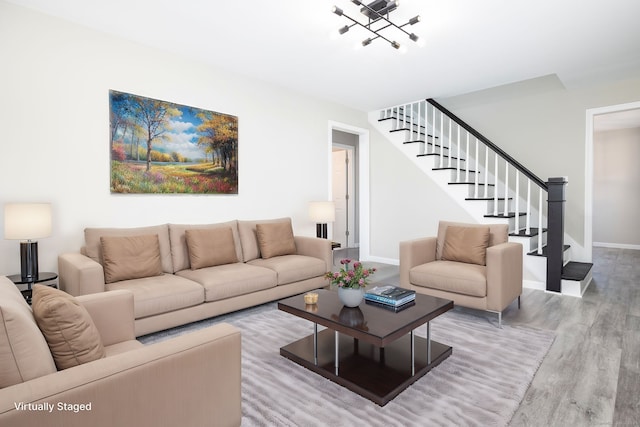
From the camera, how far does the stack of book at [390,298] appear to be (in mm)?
2280

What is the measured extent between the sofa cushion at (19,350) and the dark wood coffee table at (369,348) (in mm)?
1348

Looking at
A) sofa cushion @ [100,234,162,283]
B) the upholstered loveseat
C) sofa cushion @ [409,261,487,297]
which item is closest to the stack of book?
sofa cushion @ [409,261,487,297]

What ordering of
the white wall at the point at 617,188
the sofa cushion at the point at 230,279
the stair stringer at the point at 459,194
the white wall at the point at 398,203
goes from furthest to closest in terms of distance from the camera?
the white wall at the point at 617,188, the white wall at the point at 398,203, the stair stringer at the point at 459,194, the sofa cushion at the point at 230,279

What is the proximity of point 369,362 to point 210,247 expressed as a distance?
75.9 inches

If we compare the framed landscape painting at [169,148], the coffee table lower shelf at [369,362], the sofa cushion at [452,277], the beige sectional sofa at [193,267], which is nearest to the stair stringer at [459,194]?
the sofa cushion at [452,277]

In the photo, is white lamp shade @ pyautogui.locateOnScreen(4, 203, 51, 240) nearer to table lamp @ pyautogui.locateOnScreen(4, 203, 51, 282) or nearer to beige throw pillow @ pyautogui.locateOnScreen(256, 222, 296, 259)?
table lamp @ pyautogui.locateOnScreen(4, 203, 51, 282)

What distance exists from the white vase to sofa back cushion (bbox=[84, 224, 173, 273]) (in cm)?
186

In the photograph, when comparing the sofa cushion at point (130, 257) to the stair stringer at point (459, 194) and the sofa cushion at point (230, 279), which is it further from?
the stair stringer at point (459, 194)

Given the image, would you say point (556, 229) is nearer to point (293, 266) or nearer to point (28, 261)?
point (293, 266)

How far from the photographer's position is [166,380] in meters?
1.21

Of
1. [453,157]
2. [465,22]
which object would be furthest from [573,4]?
[453,157]

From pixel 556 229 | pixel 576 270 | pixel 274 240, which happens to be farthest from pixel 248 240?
pixel 576 270

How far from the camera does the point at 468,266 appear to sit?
11.0 feet

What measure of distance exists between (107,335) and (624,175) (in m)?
9.17
